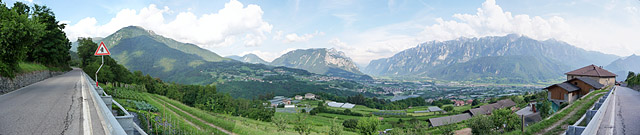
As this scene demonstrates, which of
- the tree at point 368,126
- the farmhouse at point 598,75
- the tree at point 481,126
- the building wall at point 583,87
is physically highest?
the farmhouse at point 598,75

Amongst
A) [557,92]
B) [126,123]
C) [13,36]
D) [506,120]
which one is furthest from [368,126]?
[13,36]

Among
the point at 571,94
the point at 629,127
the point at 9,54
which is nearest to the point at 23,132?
the point at 9,54

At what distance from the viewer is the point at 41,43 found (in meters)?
25.8

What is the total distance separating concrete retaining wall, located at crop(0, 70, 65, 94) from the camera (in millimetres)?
13173

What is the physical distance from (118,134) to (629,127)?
1231cm

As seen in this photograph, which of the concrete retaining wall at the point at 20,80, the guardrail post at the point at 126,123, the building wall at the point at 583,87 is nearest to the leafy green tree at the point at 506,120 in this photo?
the building wall at the point at 583,87

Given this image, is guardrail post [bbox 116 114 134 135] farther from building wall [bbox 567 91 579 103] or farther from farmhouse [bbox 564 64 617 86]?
farmhouse [bbox 564 64 617 86]

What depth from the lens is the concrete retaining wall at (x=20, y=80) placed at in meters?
13.2

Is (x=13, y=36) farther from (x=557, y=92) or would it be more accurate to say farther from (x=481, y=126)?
(x=557, y=92)

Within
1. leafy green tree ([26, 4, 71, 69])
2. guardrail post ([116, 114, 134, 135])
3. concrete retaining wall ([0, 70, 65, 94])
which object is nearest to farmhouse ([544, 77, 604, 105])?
guardrail post ([116, 114, 134, 135])

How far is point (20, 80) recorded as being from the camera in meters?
15.6

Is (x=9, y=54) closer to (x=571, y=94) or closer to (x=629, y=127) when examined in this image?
(x=629, y=127)

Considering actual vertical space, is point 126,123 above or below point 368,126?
above

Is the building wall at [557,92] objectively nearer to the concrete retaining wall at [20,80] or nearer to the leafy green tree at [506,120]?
the leafy green tree at [506,120]
